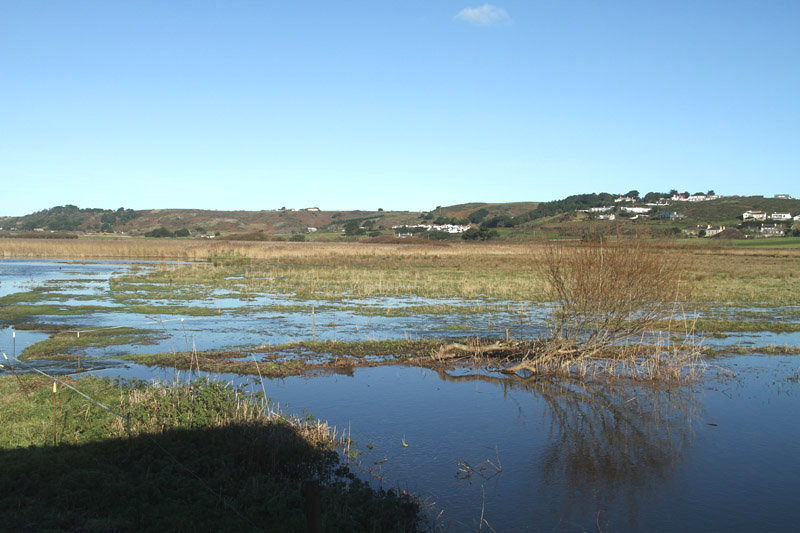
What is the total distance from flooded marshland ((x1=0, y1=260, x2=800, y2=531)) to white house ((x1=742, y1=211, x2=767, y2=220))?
353 feet

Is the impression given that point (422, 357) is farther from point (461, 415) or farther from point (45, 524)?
point (45, 524)

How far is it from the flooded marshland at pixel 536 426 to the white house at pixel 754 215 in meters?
108

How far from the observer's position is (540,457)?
9992mm

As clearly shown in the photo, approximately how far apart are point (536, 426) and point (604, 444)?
1.35 meters

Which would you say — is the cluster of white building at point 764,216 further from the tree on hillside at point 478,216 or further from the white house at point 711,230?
the tree on hillside at point 478,216

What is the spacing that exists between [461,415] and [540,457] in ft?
7.74

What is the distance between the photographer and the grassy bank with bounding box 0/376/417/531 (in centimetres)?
653

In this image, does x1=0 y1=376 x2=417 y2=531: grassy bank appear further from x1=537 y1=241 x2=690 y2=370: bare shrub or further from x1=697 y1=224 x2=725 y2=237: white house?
x1=697 y1=224 x2=725 y2=237: white house

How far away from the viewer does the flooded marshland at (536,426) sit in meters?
8.32

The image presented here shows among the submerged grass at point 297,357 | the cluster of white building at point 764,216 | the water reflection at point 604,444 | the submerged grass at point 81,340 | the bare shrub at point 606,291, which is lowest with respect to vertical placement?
the water reflection at point 604,444

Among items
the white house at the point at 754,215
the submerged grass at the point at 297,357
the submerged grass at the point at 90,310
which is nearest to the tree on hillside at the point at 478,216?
the white house at the point at 754,215

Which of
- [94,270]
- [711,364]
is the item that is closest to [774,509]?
[711,364]

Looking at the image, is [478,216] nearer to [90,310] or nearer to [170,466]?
[90,310]

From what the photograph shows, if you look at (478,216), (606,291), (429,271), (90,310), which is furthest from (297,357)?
(478,216)
